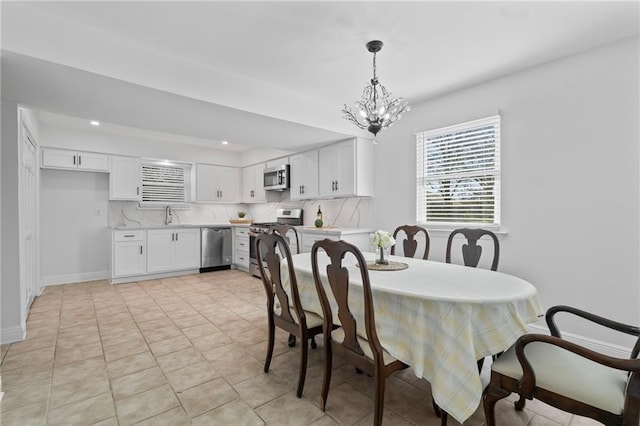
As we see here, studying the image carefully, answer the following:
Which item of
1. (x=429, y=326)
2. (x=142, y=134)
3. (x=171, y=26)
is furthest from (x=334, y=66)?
(x=142, y=134)

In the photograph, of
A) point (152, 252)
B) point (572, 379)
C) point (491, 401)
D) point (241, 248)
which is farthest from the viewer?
point (241, 248)

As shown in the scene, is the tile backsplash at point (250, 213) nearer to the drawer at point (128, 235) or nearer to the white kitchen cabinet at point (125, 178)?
the white kitchen cabinet at point (125, 178)

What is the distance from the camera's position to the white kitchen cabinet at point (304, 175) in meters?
5.04

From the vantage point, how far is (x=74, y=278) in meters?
5.28

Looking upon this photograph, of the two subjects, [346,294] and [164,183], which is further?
[164,183]

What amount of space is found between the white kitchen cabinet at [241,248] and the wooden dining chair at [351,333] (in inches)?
165

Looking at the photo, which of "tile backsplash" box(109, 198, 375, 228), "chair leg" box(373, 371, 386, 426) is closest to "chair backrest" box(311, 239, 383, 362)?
"chair leg" box(373, 371, 386, 426)

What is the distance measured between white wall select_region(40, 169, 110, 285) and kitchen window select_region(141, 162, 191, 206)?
655 mm

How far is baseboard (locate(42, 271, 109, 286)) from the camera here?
16.6ft

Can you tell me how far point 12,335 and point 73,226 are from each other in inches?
117

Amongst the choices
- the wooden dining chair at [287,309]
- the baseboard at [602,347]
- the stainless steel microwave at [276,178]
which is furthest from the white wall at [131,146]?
the baseboard at [602,347]

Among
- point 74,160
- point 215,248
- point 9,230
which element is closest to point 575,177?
point 9,230

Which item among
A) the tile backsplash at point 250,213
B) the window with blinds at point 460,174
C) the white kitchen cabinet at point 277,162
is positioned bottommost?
the tile backsplash at point 250,213

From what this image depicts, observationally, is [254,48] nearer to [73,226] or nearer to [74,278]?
[73,226]
